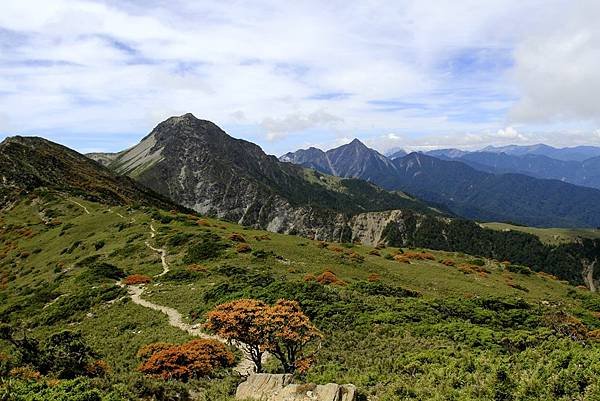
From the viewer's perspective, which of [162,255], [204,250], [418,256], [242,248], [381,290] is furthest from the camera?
[418,256]

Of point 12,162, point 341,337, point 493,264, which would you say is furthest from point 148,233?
point 12,162

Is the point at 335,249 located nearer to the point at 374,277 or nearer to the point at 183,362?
the point at 374,277

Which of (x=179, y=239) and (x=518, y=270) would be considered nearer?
(x=179, y=239)

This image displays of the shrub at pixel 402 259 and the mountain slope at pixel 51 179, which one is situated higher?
the mountain slope at pixel 51 179

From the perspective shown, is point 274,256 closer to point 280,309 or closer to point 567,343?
point 280,309

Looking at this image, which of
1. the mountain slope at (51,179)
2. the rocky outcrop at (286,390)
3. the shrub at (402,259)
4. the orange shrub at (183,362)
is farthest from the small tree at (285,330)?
the mountain slope at (51,179)

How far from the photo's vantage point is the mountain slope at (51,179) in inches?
4402

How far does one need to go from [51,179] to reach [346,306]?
398 ft

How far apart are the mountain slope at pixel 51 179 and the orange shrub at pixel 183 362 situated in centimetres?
9447

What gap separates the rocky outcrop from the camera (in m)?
14.7

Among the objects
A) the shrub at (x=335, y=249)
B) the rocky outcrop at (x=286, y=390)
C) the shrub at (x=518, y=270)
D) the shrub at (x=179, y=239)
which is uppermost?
the shrub at (x=179, y=239)

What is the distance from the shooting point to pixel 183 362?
69.8ft

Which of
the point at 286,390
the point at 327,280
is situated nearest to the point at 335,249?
the point at 327,280

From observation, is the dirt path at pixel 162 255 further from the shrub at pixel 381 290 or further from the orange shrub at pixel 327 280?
the shrub at pixel 381 290
